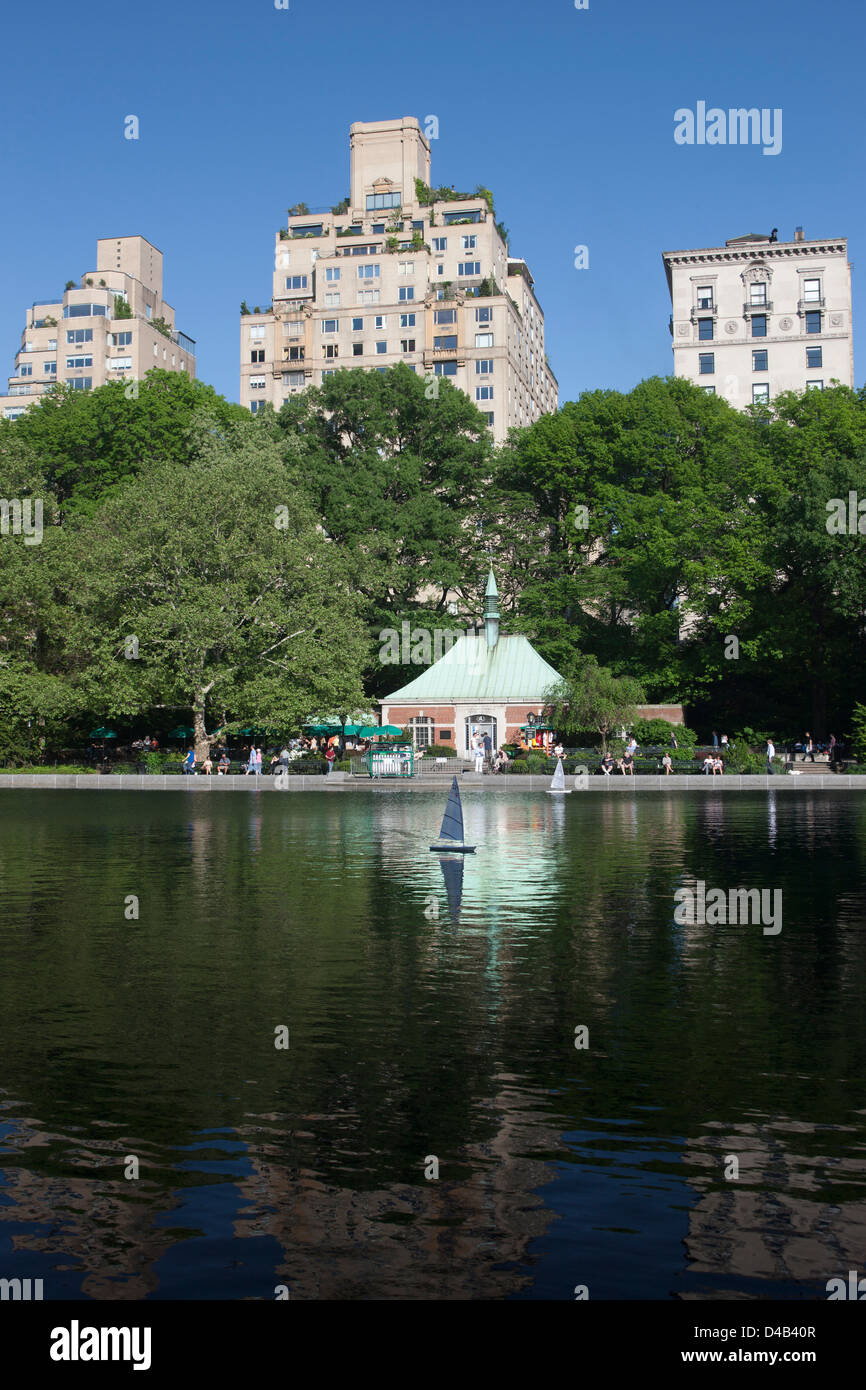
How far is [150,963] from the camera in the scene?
13.4m

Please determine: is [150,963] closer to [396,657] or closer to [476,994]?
[476,994]

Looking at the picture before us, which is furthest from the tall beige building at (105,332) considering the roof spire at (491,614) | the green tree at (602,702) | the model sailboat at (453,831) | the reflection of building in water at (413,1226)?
the reflection of building in water at (413,1226)

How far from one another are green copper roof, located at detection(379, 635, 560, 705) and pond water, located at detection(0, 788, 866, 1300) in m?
51.4

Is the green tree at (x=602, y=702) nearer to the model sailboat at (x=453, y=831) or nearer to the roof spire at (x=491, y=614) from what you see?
the roof spire at (x=491, y=614)

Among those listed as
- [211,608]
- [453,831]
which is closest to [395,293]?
[211,608]

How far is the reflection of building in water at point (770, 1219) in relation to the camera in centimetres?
600

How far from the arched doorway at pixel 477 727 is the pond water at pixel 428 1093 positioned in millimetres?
51931

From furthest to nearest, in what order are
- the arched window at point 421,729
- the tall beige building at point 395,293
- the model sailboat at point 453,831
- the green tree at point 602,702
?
the tall beige building at point 395,293, the arched window at point 421,729, the green tree at point 602,702, the model sailboat at point 453,831

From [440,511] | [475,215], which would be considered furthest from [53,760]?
[475,215]

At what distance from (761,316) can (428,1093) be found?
10358 centimetres

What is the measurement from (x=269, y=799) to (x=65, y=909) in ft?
98.1

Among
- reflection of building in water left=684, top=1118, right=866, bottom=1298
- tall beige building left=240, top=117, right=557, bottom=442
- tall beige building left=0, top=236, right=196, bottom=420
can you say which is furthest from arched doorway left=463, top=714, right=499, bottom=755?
tall beige building left=0, top=236, right=196, bottom=420

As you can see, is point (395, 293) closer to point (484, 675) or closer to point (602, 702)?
point (484, 675)

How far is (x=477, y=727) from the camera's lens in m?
71.8
